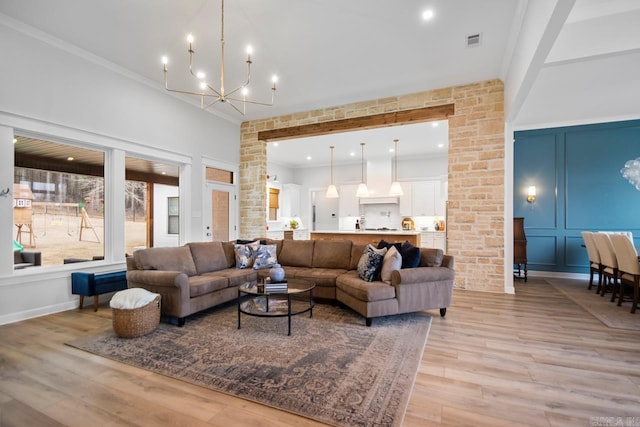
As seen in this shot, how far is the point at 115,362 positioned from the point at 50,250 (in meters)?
2.58

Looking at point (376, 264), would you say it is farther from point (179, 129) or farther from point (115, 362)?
point (179, 129)

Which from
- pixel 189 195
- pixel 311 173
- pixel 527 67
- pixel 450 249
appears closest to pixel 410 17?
pixel 527 67

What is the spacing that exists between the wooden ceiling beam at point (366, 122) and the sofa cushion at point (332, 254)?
2.43 meters

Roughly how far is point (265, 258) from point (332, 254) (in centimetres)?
103

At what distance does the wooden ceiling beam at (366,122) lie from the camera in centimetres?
517

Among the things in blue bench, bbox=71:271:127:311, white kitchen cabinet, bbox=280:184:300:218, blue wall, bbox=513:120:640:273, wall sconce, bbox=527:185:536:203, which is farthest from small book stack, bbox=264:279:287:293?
white kitchen cabinet, bbox=280:184:300:218

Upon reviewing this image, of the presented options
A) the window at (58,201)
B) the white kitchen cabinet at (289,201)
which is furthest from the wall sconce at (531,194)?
the window at (58,201)

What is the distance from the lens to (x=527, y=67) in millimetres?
3107

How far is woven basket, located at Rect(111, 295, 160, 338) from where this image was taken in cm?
294

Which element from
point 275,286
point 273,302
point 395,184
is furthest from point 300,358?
point 395,184

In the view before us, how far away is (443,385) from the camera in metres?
2.14

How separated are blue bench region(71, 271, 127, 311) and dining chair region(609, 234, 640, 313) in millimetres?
6736

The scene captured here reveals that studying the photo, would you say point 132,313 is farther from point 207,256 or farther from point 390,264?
point 390,264

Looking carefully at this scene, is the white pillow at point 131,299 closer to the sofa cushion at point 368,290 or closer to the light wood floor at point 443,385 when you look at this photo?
the light wood floor at point 443,385
